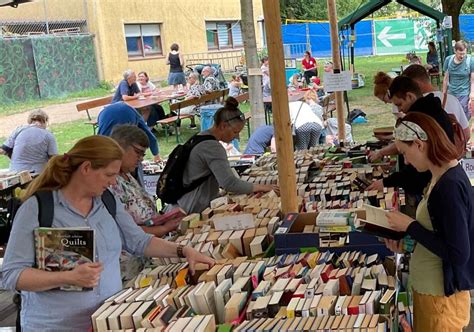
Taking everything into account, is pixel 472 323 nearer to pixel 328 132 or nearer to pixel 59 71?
pixel 328 132

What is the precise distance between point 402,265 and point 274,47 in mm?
1271

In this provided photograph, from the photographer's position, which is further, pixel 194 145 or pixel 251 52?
pixel 251 52

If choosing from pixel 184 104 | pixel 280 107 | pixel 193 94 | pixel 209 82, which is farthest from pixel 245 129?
pixel 280 107

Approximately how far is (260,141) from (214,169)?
10.3ft

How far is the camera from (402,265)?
9.35ft

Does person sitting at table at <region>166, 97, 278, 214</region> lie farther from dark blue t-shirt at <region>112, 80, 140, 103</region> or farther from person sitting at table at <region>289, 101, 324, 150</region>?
dark blue t-shirt at <region>112, 80, 140, 103</region>

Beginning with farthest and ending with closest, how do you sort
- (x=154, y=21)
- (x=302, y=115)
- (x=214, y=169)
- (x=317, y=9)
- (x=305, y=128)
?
(x=317, y=9) < (x=154, y=21) < (x=302, y=115) < (x=305, y=128) < (x=214, y=169)

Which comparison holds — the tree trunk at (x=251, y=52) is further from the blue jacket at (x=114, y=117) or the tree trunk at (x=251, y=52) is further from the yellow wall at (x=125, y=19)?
the yellow wall at (x=125, y=19)

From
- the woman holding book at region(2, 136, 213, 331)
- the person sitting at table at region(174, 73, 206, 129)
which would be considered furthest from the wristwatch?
the person sitting at table at region(174, 73, 206, 129)

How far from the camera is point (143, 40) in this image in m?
21.8

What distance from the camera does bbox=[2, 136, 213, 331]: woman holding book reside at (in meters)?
2.16

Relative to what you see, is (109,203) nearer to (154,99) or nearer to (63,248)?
(63,248)

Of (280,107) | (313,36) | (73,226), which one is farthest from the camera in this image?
(313,36)

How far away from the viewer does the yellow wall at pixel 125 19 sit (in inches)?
767
